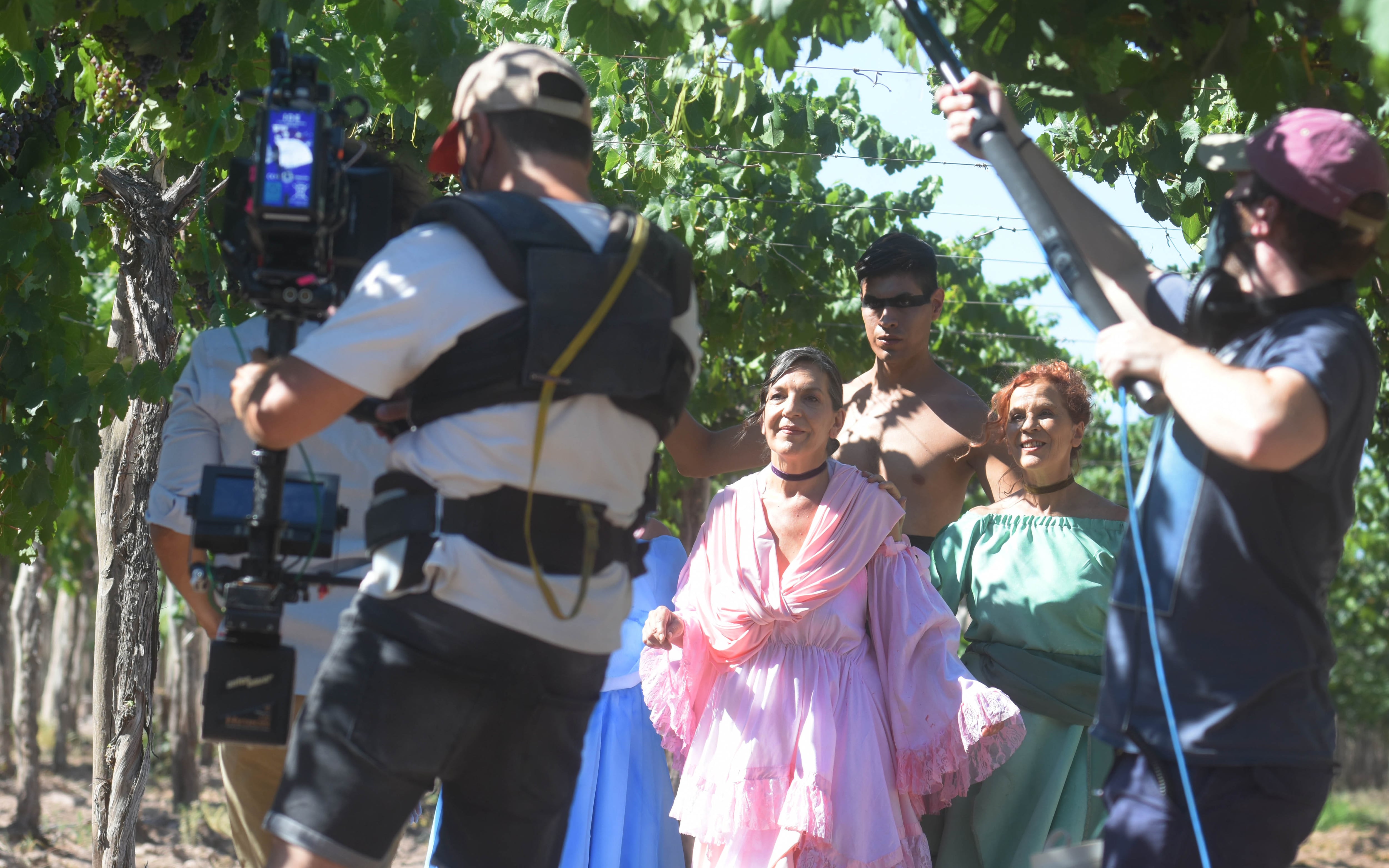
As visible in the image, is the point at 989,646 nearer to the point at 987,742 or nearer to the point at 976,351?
the point at 987,742

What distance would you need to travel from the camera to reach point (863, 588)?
457cm

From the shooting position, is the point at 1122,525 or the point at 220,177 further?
the point at 220,177

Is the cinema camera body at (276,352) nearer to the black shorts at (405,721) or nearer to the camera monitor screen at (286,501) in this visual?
the camera monitor screen at (286,501)

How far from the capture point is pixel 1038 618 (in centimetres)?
450

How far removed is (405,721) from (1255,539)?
1.36 metres

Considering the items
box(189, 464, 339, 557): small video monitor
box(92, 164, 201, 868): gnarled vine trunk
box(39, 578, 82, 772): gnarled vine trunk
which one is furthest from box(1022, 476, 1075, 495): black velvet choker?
box(39, 578, 82, 772): gnarled vine trunk

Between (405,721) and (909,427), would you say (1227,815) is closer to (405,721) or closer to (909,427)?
(405,721)

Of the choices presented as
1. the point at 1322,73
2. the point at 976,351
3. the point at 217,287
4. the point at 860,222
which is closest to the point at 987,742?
the point at 1322,73

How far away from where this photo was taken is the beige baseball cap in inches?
91.3

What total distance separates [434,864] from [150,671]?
2.85m

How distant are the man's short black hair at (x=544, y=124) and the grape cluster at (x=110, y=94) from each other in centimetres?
357

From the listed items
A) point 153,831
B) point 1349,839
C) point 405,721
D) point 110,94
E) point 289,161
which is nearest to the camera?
point 405,721

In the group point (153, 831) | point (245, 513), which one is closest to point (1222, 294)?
point (245, 513)

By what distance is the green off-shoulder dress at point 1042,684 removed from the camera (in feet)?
14.5
